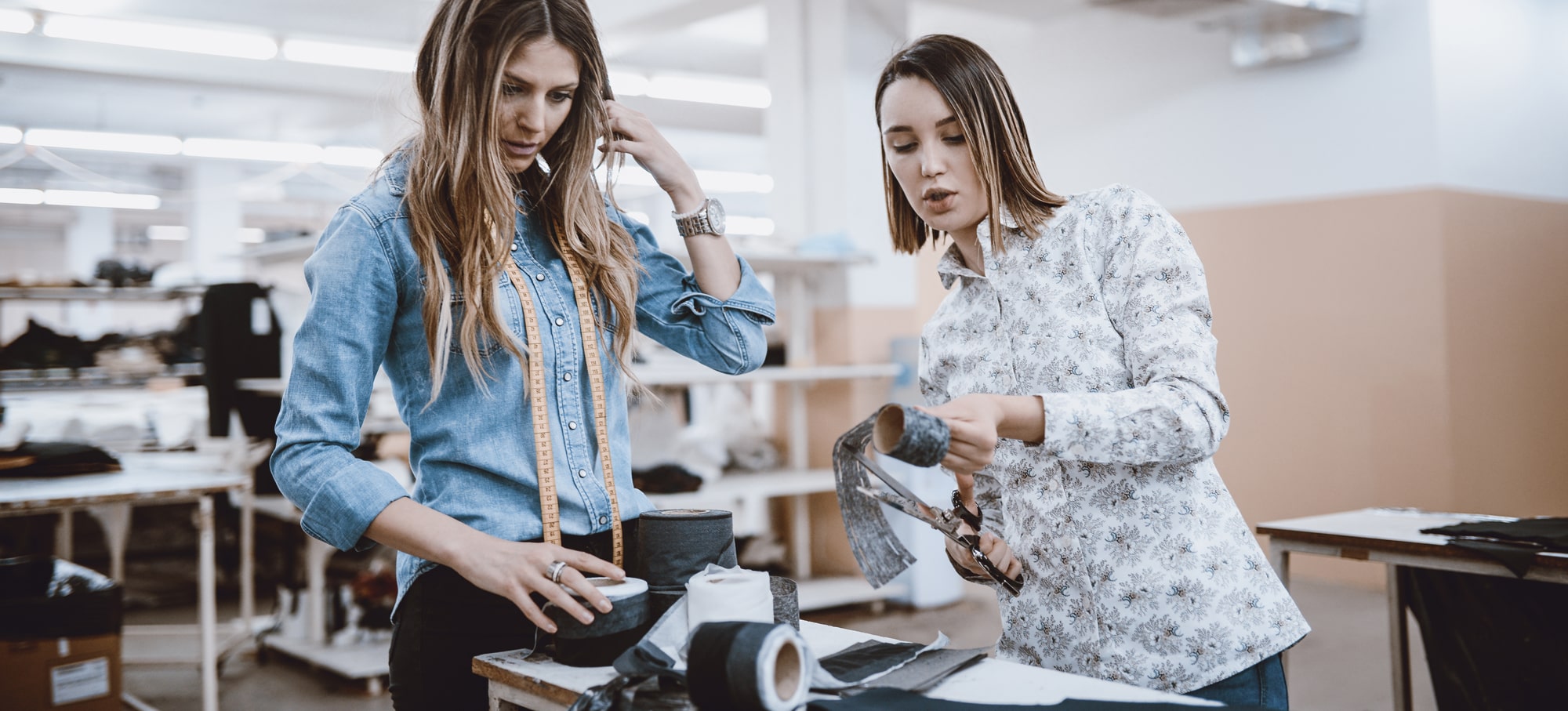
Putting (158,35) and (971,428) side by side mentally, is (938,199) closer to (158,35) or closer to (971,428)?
(971,428)

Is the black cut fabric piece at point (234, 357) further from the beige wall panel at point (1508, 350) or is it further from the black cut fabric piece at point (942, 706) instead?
the beige wall panel at point (1508, 350)

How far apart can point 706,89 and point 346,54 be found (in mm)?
2437

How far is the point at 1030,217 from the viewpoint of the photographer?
4.55 feet

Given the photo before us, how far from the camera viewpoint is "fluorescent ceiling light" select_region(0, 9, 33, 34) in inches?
256

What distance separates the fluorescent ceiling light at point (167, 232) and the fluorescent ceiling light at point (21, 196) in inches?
106

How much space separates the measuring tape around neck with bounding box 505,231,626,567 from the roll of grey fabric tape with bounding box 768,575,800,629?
19cm

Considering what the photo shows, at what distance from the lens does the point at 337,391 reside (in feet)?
3.89

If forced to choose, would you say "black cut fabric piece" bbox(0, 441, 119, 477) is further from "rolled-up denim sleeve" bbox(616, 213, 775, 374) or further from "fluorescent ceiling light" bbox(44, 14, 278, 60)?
"fluorescent ceiling light" bbox(44, 14, 278, 60)

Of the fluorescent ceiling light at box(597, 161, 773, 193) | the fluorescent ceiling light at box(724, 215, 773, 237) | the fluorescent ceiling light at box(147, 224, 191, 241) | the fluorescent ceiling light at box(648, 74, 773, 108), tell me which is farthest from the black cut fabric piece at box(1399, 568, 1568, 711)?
the fluorescent ceiling light at box(147, 224, 191, 241)

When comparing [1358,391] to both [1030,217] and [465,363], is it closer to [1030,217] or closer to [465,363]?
[1030,217]

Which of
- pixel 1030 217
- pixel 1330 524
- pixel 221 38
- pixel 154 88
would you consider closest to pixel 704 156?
pixel 154 88

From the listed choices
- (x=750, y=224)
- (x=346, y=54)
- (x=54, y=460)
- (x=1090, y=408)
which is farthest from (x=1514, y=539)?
(x=750, y=224)

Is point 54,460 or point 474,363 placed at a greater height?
point 474,363

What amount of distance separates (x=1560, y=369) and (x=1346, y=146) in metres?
1.58
